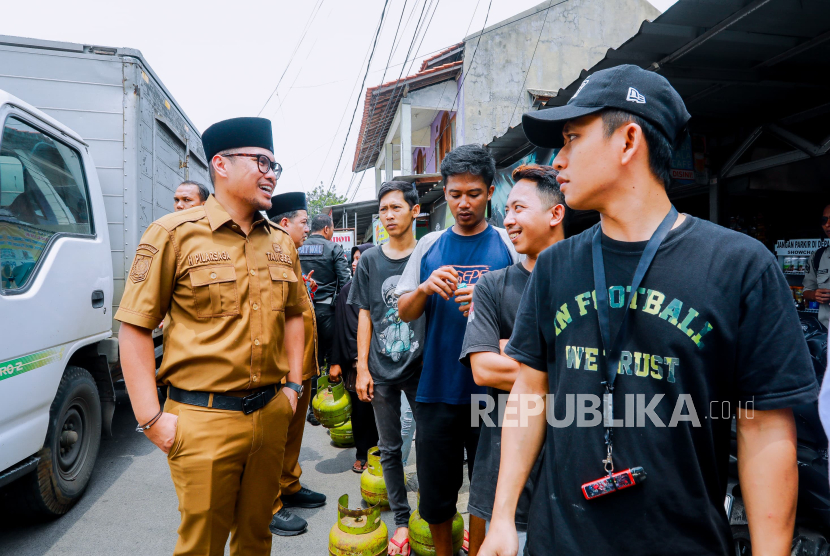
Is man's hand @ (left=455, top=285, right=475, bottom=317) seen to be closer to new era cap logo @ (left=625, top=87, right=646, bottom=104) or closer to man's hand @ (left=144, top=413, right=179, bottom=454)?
new era cap logo @ (left=625, top=87, right=646, bottom=104)

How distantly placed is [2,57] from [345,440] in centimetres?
429

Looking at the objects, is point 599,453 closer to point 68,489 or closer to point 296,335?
point 296,335

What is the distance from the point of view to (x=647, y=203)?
1.14 meters

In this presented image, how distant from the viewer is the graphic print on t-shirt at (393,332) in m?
2.94

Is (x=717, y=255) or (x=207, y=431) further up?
(x=717, y=255)

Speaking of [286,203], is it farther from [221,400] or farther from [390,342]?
[221,400]

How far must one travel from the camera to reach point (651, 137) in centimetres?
113

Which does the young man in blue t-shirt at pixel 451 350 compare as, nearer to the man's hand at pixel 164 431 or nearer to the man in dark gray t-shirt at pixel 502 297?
the man in dark gray t-shirt at pixel 502 297

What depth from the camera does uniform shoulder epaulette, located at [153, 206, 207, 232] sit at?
1989mm

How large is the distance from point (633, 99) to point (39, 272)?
3263 mm

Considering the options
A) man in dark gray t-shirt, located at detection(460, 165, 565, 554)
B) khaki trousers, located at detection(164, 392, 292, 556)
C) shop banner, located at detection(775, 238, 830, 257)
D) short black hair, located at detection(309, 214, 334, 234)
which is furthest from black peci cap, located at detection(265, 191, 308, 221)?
shop banner, located at detection(775, 238, 830, 257)

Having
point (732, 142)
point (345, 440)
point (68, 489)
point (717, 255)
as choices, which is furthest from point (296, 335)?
point (732, 142)

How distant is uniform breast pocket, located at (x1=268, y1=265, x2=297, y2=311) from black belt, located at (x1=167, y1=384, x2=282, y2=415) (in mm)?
389

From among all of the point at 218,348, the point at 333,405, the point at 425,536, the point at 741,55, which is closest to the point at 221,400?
the point at 218,348
